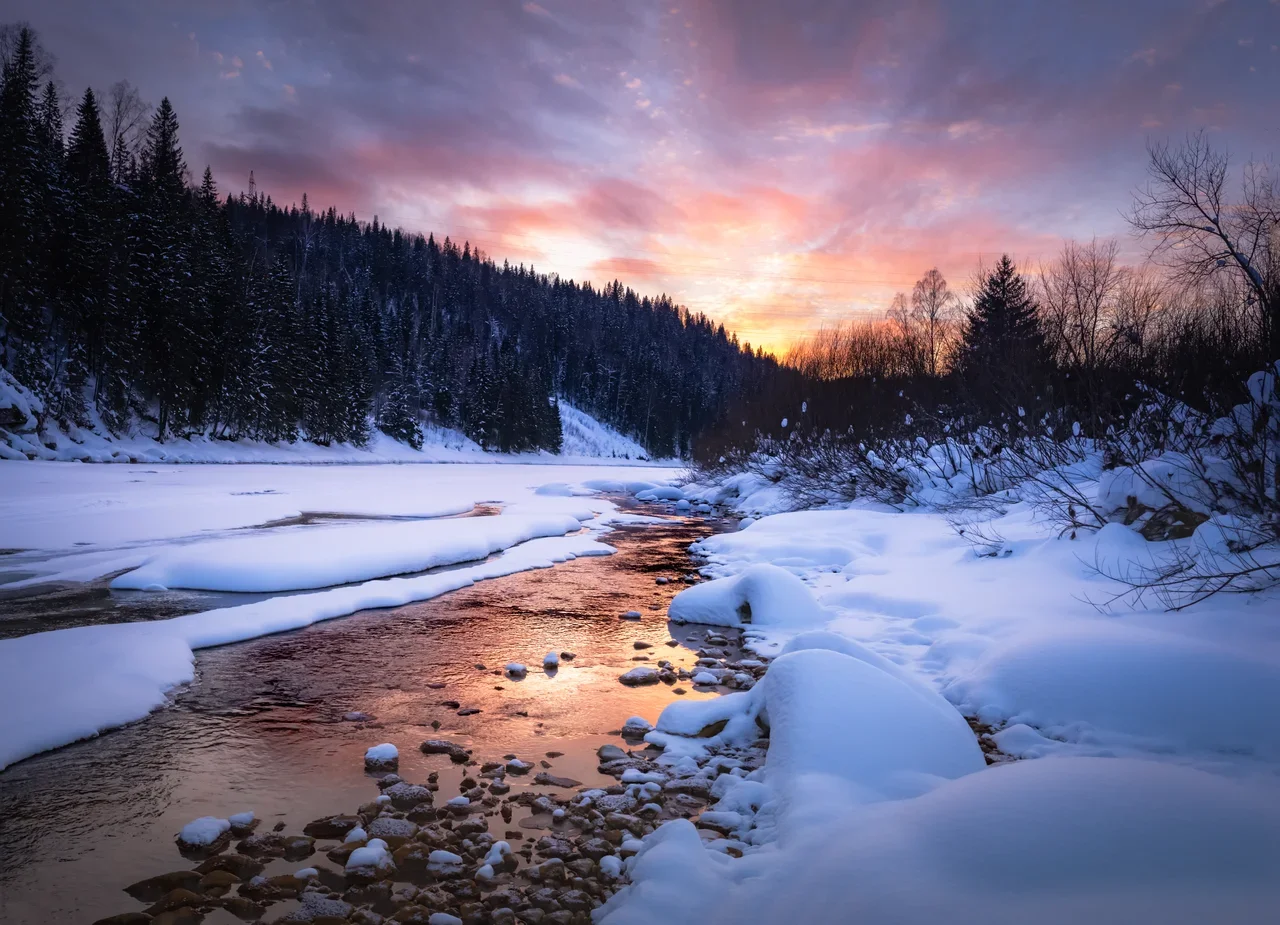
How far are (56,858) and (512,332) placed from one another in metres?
105

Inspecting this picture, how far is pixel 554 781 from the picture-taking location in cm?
406

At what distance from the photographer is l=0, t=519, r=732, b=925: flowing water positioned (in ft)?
10.3

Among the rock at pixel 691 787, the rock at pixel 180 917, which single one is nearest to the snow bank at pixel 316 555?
the rock at pixel 180 917

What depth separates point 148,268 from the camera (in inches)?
1383

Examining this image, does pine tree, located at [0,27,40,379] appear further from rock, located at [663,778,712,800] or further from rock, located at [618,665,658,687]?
rock, located at [663,778,712,800]

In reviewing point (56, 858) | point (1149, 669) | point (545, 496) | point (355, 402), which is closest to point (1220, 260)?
point (1149, 669)

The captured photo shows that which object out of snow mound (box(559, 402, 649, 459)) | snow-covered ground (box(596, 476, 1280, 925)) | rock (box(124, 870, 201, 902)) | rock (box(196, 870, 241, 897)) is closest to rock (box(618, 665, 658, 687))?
snow-covered ground (box(596, 476, 1280, 925))

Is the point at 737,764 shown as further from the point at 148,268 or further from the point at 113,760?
the point at 148,268

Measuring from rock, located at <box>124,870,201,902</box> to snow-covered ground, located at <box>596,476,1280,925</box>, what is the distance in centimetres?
197

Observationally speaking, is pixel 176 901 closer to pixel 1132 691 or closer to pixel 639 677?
pixel 639 677

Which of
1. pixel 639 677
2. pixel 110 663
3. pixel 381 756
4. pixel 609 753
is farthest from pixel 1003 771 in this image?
pixel 110 663

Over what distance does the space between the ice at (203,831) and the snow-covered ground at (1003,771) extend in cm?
216

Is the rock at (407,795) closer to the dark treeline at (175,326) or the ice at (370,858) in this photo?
the ice at (370,858)

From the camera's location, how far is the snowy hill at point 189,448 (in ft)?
86.5
